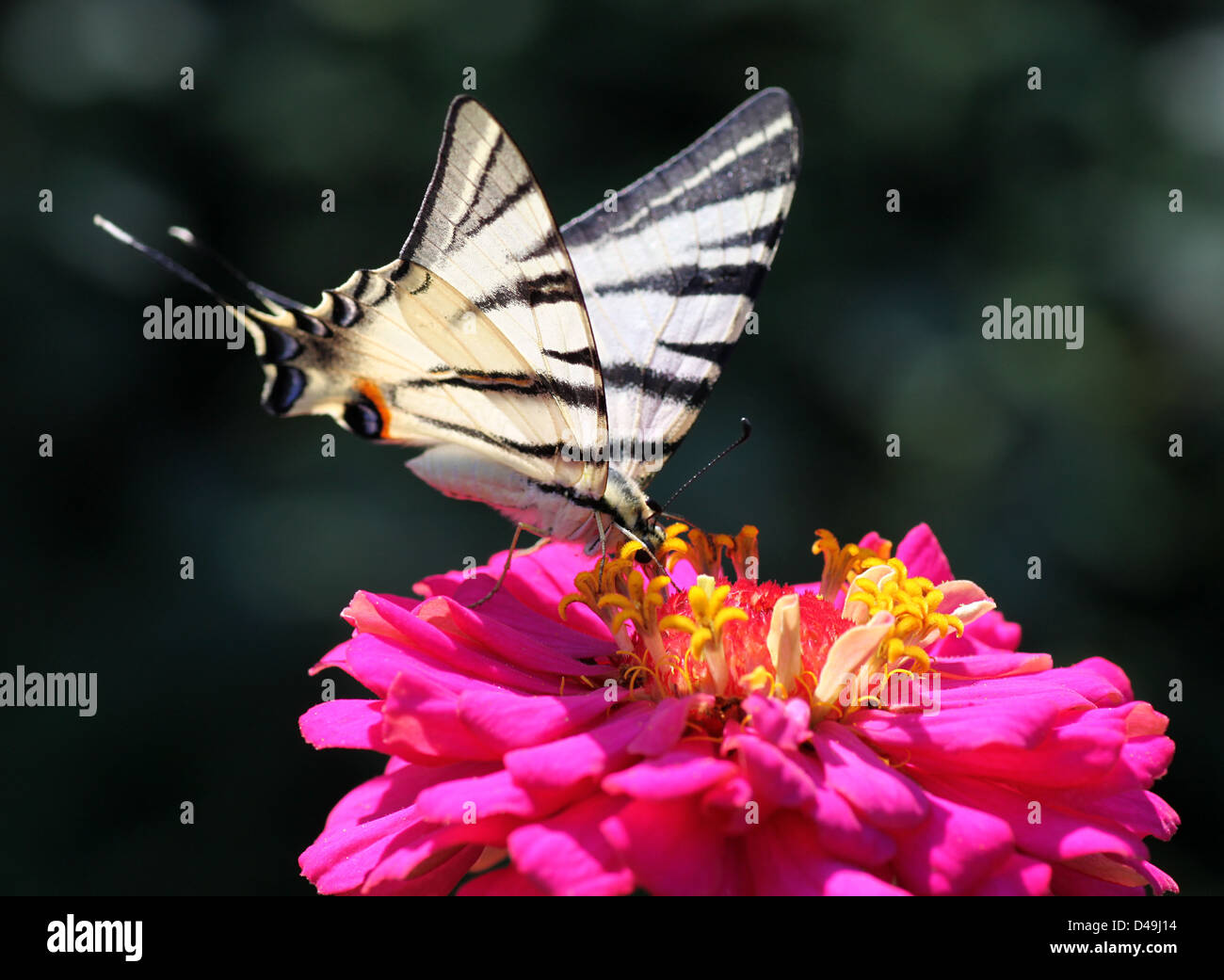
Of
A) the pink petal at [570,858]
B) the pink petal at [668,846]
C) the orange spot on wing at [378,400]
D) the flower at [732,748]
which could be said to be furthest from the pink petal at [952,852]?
the orange spot on wing at [378,400]

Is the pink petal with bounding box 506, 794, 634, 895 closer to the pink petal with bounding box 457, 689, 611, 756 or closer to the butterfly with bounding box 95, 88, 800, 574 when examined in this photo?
the pink petal with bounding box 457, 689, 611, 756

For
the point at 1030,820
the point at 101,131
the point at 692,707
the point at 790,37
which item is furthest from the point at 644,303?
the point at 101,131

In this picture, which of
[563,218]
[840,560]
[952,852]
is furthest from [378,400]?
[563,218]

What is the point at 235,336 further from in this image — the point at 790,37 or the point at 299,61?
the point at 790,37

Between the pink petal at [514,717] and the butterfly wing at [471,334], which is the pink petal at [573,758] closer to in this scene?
the pink petal at [514,717]

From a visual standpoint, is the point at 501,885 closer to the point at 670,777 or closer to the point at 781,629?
the point at 670,777
